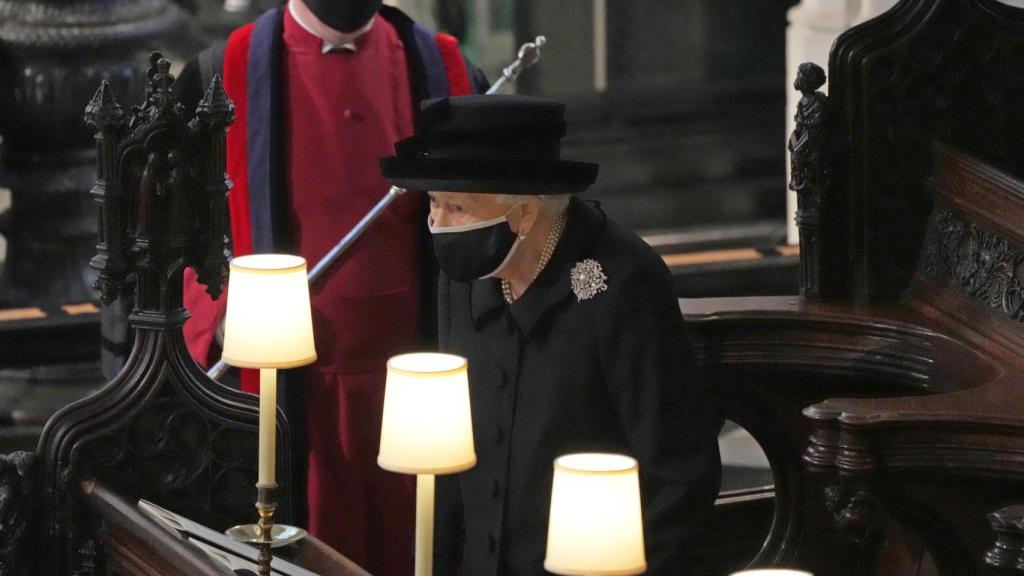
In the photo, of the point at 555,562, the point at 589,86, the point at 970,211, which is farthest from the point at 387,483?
the point at 589,86

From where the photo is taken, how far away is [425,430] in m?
2.98

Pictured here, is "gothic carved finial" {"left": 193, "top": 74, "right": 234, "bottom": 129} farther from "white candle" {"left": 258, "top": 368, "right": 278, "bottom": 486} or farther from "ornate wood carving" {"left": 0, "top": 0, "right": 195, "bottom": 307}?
"ornate wood carving" {"left": 0, "top": 0, "right": 195, "bottom": 307}

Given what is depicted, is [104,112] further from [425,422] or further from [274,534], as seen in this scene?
[425,422]

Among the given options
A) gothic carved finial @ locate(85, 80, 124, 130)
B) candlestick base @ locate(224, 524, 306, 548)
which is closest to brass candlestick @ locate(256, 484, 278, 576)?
candlestick base @ locate(224, 524, 306, 548)

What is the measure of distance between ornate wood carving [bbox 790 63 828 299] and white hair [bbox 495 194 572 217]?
1.38 metres

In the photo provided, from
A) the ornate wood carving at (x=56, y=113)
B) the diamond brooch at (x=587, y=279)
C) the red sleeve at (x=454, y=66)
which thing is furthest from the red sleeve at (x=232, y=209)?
the ornate wood carving at (x=56, y=113)

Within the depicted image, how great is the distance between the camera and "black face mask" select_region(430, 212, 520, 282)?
12.0 feet

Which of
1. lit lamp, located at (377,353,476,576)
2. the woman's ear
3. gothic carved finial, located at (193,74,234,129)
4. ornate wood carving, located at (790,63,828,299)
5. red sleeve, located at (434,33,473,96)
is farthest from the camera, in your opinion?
red sleeve, located at (434,33,473,96)

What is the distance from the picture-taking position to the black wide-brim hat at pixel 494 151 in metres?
3.61

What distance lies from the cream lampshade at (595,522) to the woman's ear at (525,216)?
966mm

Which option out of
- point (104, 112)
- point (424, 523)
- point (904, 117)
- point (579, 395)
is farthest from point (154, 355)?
point (904, 117)

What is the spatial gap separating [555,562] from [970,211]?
2.25 meters

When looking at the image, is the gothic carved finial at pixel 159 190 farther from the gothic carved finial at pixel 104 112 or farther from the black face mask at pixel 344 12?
the black face mask at pixel 344 12

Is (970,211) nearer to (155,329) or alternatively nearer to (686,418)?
(686,418)
